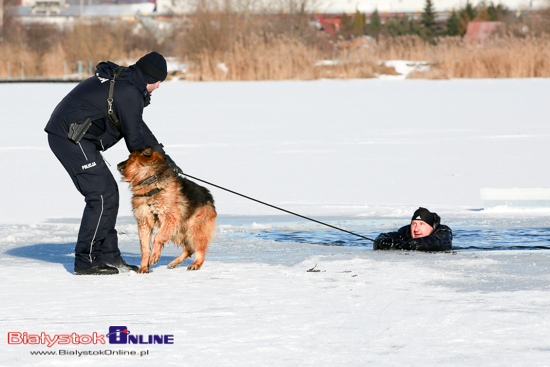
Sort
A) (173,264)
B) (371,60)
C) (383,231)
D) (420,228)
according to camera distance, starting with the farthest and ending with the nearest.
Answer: (371,60)
(383,231)
(420,228)
(173,264)

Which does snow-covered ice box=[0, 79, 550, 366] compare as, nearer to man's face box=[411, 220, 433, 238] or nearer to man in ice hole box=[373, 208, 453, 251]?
man in ice hole box=[373, 208, 453, 251]

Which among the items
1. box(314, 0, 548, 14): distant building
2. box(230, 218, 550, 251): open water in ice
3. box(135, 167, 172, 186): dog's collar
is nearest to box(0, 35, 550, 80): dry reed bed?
box(230, 218, 550, 251): open water in ice

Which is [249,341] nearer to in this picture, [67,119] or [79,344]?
[79,344]

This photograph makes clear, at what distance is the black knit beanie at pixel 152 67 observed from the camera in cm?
443

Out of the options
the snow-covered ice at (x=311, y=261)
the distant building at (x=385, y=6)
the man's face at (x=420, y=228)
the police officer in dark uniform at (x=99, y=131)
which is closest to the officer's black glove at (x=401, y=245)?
the man's face at (x=420, y=228)

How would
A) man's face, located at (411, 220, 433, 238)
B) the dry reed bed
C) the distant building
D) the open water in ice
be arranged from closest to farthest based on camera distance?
1. man's face, located at (411, 220, 433, 238)
2. the open water in ice
3. the dry reed bed
4. the distant building

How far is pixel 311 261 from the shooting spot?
497cm

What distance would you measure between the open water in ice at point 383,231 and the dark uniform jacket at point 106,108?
6.81 feet

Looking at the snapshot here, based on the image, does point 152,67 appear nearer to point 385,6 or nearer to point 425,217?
point 425,217

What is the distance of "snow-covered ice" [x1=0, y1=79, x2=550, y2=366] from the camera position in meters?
3.11

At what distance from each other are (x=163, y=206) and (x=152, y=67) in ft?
2.84

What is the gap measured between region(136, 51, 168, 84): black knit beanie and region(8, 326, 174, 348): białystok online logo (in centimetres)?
180

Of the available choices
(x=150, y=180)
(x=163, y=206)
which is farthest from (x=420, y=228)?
(x=150, y=180)

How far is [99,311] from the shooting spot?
3.62m
